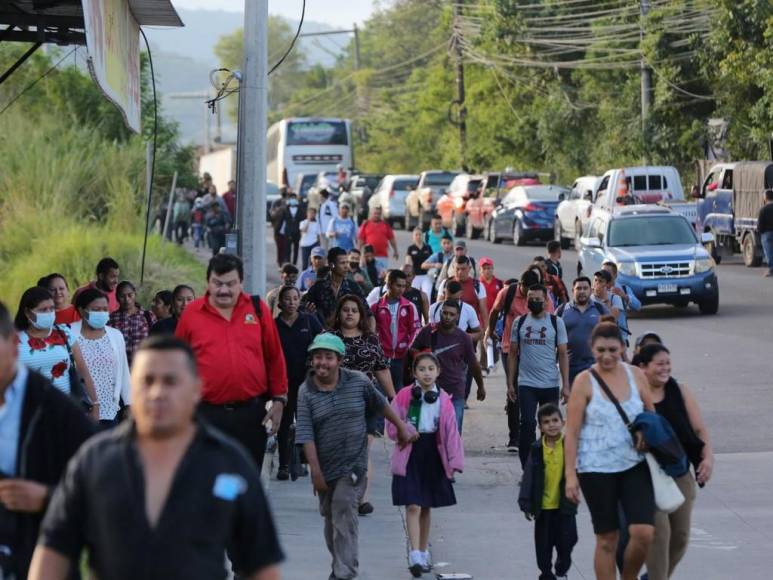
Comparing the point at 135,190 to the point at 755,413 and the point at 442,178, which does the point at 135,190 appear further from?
the point at 442,178

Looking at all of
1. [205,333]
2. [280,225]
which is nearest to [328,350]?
[205,333]

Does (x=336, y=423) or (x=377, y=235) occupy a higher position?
(x=377, y=235)

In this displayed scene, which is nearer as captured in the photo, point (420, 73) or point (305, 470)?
point (305, 470)

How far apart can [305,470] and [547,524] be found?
446 cm

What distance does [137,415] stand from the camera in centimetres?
443

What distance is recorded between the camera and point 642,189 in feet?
124

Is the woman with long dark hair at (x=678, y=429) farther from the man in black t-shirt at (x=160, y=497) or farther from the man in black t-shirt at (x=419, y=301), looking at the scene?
the man in black t-shirt at (x=419, y=301)

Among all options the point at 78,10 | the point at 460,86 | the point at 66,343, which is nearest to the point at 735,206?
the point at 78,10

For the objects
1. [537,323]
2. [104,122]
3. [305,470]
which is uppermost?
[104,122]

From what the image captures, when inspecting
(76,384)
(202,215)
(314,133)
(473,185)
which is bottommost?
(76,384)

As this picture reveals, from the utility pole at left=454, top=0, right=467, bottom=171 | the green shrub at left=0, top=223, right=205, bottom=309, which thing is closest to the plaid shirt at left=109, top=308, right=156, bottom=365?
the green shrub at left=0, top=223, right=205, bottom=309

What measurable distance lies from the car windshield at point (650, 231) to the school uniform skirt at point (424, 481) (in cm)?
1659

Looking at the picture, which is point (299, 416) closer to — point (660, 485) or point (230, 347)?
point (230, 347)

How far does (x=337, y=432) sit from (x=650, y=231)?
17.9m
